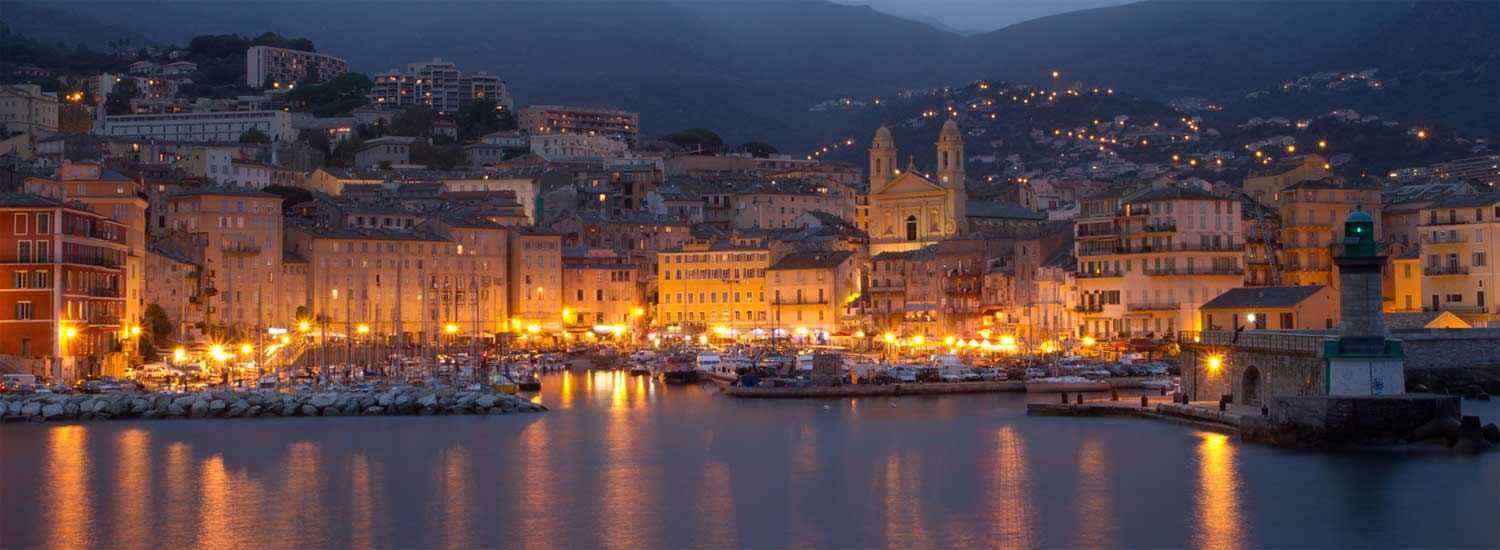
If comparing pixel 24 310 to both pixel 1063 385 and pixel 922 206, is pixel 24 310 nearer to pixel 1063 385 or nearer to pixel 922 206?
pixel 1063 385

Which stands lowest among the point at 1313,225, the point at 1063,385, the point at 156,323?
the point at 1063,385

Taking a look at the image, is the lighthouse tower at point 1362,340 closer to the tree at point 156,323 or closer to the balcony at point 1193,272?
the balcony at point 1193,272

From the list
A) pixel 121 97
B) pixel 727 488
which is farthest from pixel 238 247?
pixel 121 97

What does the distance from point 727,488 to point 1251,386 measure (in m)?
15.4

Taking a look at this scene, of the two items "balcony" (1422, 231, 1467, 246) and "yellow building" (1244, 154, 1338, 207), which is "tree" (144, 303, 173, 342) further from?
"yellow building" (1244, 154, 1338, 207)

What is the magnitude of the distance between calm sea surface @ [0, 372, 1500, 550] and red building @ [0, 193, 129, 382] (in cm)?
659

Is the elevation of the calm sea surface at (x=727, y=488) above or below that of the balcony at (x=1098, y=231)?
below

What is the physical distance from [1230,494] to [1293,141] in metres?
120

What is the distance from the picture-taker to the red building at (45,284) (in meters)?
55.1

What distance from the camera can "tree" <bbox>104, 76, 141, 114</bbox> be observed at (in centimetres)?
14638

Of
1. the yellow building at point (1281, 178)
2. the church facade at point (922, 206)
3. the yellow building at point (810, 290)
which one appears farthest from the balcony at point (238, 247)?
the yellow building at point (1281, 178)

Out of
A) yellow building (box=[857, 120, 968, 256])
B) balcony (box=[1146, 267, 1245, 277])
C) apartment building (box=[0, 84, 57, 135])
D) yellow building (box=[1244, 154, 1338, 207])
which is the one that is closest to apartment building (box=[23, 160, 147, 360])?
balcony (box=[1146, 267, 1245, 277])

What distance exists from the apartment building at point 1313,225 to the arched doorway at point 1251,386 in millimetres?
32305

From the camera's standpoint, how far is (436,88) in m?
172
